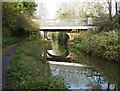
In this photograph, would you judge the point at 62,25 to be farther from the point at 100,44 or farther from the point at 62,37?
the point at 100,44

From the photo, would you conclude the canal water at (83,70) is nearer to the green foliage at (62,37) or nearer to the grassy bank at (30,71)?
the green foliage at (62,37)

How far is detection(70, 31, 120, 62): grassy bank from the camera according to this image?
4.52 metres

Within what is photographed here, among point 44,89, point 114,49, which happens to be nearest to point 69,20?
point 114,49

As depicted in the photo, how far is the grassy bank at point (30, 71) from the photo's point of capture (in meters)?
2.25

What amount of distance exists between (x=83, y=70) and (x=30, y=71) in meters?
1.58

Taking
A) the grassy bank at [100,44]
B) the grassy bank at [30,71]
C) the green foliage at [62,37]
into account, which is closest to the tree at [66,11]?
the green foliage at [62,37]

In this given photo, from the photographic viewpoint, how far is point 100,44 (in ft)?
16.4

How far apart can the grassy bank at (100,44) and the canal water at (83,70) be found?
0.12 metres

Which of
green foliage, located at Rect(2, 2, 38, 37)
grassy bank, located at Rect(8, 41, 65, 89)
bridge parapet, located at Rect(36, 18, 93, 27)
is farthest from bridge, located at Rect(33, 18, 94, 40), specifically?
grassy bank, located at Rect(8, 41, 65, 89)

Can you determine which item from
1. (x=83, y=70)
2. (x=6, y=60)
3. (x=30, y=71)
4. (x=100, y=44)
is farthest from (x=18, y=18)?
(x=100, y=44)

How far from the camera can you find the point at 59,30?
367 centimetres

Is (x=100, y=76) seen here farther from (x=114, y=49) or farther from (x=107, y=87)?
(x=114, y=49)

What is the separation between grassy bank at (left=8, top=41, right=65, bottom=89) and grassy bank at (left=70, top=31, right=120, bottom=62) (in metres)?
0.79

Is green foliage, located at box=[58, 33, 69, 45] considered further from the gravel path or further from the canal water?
the gravel path
